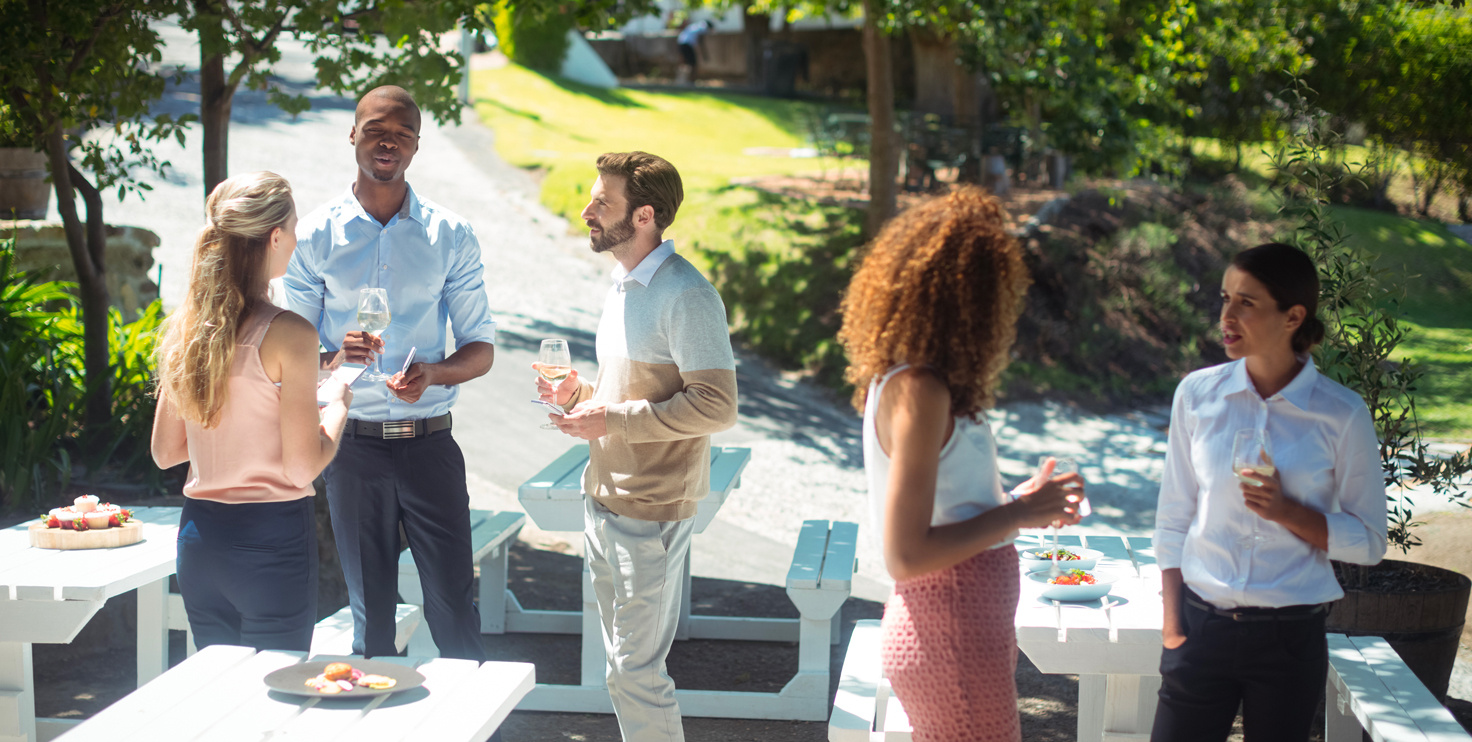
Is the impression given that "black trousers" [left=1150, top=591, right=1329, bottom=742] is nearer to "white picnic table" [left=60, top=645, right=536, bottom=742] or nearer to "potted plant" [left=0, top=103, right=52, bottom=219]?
"white picnic table" [left=60, top=645, right=536, bottom=742]

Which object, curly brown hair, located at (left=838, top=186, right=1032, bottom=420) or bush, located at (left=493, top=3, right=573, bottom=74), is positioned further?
bush, located at (left=493, top=3, right=573, bottom=74)

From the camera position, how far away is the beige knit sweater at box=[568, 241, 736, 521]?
3.10 metres

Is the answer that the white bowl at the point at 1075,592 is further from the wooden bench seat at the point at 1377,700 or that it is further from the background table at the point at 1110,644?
the wooden bench seat at the point at 1377,700

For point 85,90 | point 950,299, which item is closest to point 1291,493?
point 950,299

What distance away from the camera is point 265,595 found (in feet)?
9.74

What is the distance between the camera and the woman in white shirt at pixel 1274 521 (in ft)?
8.41

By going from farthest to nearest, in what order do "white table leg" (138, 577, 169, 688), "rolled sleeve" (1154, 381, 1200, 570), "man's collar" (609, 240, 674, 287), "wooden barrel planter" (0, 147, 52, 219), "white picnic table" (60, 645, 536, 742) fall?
"wooden barrel planter" (0, 147, 52, 219) → "white table leg" (138, 577, 169, 688) → "man's collar" (609, 240, 674, 287) → "rolled sleeve" (1154, 381, 1200, 570) → "white picnic table" (60, 645, 536, 742)

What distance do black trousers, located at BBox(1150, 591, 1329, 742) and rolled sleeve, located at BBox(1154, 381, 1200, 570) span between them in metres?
0.14

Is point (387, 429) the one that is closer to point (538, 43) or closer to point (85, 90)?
point (85, 90)

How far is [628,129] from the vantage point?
21578mm

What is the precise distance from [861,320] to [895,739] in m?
1.61

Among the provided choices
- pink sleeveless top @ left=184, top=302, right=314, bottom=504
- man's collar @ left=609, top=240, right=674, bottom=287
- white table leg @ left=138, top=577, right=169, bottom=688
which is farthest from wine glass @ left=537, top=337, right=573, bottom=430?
white table leg @ left=138, top=577, right=169, bottom=688

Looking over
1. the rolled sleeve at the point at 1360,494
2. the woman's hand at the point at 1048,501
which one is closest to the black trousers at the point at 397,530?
the woman's hand at the point at 1048,501

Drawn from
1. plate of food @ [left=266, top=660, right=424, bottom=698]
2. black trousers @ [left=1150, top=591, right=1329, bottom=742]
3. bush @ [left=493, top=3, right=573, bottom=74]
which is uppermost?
bush @ [left=493, top=3, right=573, bottom=74]
